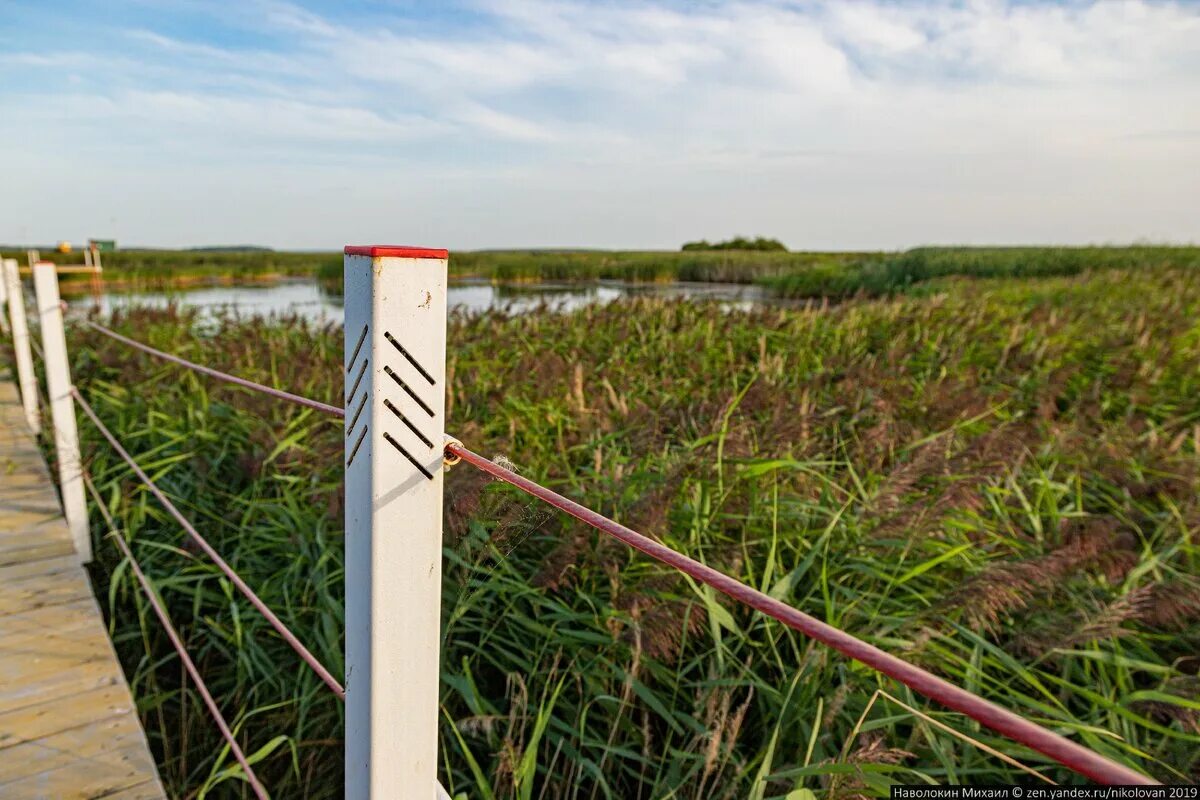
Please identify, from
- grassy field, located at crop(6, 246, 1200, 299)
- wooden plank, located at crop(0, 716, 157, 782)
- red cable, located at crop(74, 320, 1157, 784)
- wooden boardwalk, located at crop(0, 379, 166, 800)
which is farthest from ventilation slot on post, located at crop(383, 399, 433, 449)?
grassy field, located at crop(6, 246, 1200, 299)

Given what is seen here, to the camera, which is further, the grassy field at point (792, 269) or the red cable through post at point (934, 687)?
the grassy field at point (792, 269)

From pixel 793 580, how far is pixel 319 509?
1746 millimetres

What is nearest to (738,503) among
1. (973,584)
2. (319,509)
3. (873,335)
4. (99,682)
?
(973,584)

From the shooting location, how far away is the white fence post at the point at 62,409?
291 cm

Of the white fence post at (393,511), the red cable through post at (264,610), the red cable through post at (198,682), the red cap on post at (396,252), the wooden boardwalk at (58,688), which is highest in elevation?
the red cap on post at (396,252)

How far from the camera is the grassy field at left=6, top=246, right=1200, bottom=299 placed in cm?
1728

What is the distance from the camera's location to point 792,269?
22266mm

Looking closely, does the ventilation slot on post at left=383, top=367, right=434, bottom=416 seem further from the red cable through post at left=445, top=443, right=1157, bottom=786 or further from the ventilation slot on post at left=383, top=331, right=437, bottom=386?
the red cable through post at left=445, top=443, right=1157, bottom=786

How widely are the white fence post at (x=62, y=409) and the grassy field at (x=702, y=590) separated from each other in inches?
5.4

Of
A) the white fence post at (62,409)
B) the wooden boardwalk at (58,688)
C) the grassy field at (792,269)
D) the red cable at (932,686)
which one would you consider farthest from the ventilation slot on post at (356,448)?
the grassy field at (792,269)

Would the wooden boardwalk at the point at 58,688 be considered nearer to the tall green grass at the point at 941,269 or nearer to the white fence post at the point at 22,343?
the white fence post at the point at 22,343

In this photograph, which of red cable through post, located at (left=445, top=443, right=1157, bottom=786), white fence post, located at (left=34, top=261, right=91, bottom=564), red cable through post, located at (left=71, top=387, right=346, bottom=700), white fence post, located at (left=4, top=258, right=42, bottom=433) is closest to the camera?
red cable through post, located at (left=445, top=443, right=1157, bottom=786)

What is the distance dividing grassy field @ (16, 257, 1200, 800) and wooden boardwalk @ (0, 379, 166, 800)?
0.19 meters

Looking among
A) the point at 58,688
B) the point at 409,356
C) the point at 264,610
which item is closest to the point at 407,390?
the point at 409,356
